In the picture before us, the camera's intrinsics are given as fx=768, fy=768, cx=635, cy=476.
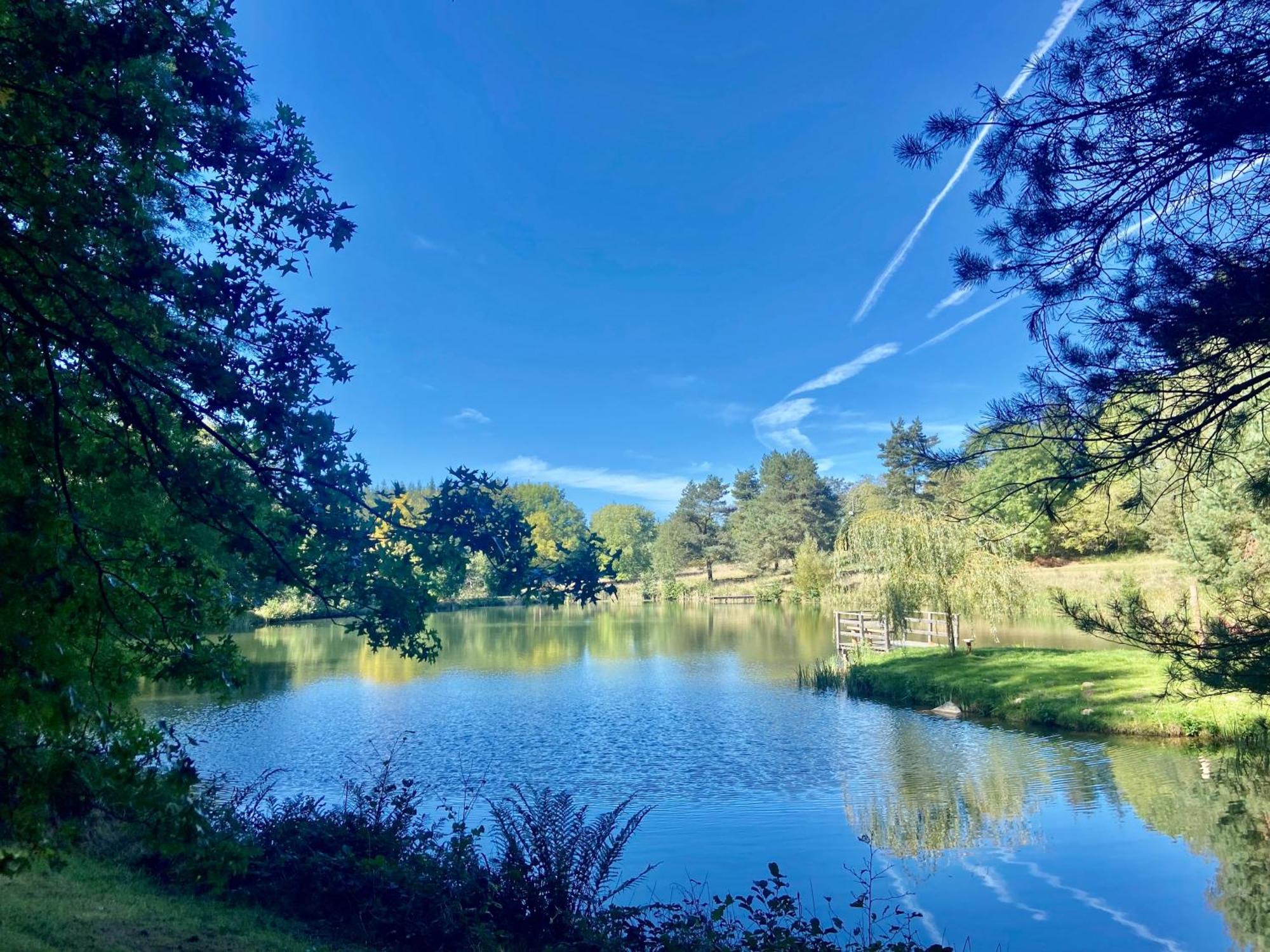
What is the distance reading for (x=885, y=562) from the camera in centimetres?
2153

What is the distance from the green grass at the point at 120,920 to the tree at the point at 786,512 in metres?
58.7

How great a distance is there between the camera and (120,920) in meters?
4.98

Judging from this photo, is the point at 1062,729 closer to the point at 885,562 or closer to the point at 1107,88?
the point at 885,562

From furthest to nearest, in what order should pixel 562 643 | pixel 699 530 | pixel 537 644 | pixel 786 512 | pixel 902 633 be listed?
pixel 699 530
pixel 786 512
pixel 562 643
pixel 537 644
pixel 902 633

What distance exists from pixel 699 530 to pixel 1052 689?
57.3m

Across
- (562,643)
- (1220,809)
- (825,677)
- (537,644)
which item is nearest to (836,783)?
(1220,809)

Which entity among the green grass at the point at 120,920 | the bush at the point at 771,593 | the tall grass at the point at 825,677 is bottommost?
the tall grass at the point at 825,677

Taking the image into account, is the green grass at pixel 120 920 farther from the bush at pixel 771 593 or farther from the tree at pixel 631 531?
the tree at pixel 631 531

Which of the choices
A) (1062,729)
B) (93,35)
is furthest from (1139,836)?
(93,35)

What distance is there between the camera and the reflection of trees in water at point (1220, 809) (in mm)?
7266

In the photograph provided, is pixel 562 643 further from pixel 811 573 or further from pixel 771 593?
pixel 771 593

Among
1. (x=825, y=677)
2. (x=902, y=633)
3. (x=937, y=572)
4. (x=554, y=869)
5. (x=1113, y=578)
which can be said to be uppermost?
(x=937, y=572)

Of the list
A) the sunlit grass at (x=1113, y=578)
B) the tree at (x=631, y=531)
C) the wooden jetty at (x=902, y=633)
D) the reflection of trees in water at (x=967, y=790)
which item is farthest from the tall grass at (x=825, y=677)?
the tree at (x=631, y=531)

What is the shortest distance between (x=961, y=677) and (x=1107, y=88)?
15464 mm
